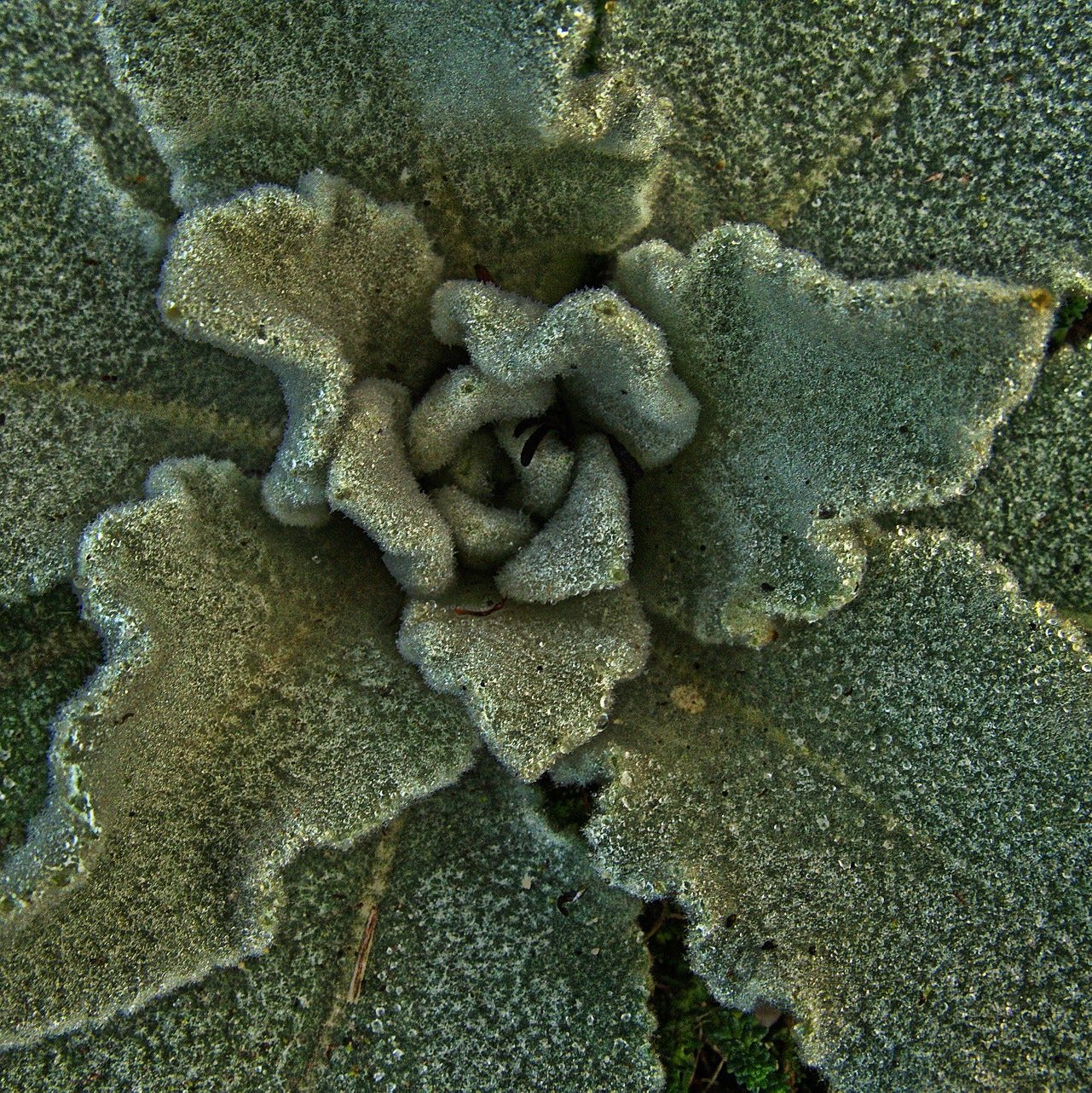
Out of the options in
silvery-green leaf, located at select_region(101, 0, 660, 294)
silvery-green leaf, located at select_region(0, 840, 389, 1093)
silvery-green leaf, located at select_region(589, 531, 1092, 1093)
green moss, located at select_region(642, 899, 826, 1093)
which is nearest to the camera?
silvery-green leaf, located at select_region(101, 0, 660, 294)

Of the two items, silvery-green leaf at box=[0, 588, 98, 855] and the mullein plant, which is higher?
the mullein plant

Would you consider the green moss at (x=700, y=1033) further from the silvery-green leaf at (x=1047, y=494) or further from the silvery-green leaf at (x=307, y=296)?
the silvery-green leaf at (x=307, y=296)

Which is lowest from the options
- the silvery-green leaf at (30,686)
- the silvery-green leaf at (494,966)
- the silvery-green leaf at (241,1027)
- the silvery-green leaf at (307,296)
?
the silvery-green leaf at (241,1027)

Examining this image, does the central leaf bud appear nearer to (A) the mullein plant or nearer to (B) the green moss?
(A) the mullein plant

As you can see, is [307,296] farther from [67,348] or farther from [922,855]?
[922,855]

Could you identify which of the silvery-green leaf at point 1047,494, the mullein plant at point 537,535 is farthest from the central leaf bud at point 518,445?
the silvery-green leaf at point 1047,494

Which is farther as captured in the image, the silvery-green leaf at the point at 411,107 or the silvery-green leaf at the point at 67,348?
the silvery-green leaf at the point at 67,348

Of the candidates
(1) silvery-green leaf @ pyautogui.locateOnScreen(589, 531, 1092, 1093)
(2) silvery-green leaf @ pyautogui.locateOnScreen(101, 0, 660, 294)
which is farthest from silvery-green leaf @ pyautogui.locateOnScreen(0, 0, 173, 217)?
(1) silvery-green leaf @ pyautogui.locateOnScreen(589, 531, 1092, 1093)
